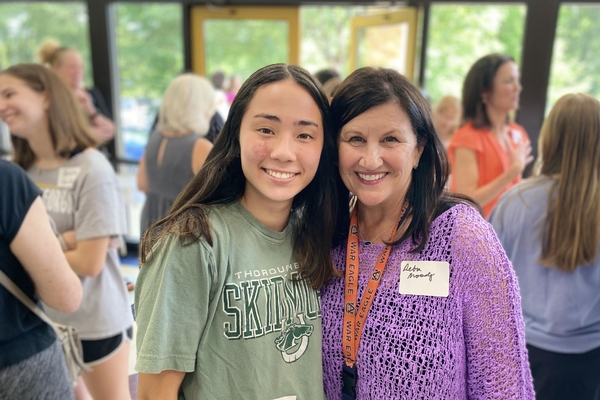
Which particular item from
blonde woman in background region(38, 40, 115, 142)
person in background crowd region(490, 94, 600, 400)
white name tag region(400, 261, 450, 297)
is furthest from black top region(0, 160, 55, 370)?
blonde woman in background region(38, 40, 115, 142)

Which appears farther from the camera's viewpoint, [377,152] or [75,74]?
[75,74]

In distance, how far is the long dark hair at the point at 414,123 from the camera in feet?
3.75

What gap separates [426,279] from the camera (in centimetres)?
113

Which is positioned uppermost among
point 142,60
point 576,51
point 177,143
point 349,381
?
point 576,51

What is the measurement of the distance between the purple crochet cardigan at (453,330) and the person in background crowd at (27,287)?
2.88ft

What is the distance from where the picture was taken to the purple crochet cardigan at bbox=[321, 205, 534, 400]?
1.11 meters

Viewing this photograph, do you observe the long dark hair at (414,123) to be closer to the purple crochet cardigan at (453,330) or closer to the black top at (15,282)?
the purple crochet cardigan at (453,330)

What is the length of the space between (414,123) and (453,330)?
52 centimetres

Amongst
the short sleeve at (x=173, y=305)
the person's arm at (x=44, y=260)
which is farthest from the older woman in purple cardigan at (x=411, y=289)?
the person's arm at (x=44, y=260)

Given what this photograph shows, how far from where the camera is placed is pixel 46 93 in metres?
1.82

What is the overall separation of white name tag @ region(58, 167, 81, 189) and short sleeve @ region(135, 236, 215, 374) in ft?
3.42

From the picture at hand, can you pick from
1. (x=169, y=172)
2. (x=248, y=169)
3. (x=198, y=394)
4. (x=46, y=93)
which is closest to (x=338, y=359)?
(x=198, y=394)

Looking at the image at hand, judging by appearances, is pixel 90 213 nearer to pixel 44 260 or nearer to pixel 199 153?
pixel 44 260

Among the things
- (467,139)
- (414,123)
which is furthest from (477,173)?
(414,123)
